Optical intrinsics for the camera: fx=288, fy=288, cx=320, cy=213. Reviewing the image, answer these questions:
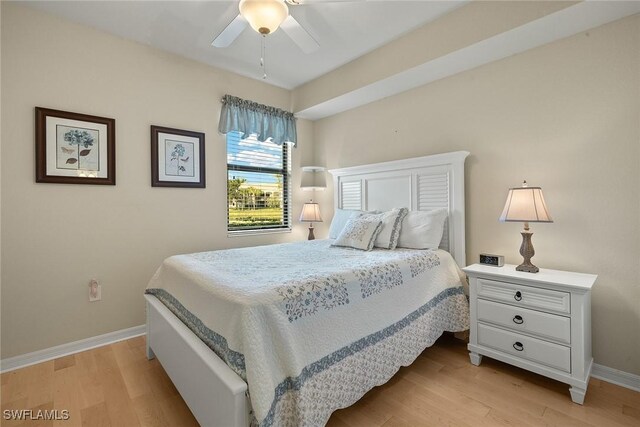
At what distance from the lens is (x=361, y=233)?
100 inches

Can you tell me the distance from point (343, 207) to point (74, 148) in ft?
8.61

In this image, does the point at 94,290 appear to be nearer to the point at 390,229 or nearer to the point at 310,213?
the point at 310,213

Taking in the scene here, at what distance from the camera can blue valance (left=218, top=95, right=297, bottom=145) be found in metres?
3.14

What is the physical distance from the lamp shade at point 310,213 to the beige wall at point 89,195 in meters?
1.08

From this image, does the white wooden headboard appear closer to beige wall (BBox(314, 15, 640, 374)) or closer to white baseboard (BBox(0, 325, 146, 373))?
beige wall (BBox(314, 15, 640, 374))

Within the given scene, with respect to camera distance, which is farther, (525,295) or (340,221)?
(340,221)

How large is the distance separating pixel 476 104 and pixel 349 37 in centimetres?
126

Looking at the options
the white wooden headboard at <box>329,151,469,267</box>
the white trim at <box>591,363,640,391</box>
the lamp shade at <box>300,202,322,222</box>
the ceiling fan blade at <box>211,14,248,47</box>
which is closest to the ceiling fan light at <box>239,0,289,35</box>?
the ceiling fan blade at <box>211,14,248,47</box>

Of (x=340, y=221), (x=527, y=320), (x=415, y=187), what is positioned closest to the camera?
(x=527, y=320)

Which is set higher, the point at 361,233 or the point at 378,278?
the point at 361,233

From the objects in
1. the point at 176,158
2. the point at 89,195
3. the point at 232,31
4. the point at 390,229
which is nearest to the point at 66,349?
the point at 89,195

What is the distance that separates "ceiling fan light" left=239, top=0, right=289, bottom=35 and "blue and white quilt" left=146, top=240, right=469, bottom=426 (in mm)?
1430

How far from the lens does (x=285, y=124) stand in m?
3.66

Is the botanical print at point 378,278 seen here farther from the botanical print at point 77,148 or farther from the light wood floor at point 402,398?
the botanical print at point 77,148
